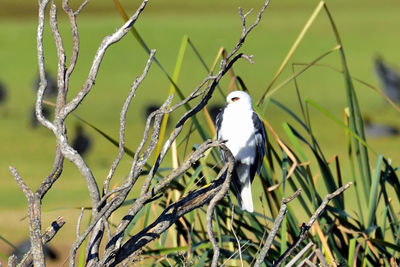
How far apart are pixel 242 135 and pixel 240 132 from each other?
2 centimetres

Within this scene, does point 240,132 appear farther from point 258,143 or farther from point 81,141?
point 81,141

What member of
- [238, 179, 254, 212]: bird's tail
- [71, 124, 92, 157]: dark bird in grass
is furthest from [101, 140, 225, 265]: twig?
[71, 124, 92, 157]: dark bird in grass

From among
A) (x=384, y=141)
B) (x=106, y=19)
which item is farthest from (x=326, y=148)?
(x=106, y=19)

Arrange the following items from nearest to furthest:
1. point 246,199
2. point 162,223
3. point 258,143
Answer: point 162,223 → point 246,199 → point 258,143

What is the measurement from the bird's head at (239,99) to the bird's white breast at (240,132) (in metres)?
0.04

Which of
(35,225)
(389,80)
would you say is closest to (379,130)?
(389,80)

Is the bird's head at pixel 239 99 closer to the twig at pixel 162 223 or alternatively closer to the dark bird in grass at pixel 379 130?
the twig at pixel 162 223

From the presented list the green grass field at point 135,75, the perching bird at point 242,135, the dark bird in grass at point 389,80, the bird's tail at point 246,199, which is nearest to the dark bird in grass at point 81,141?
the green grass field at point 135,75

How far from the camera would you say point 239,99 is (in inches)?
125

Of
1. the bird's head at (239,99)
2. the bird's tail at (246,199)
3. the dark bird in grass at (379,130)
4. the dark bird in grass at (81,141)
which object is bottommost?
the bird's tail at (246,199)

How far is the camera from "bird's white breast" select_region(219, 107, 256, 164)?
3223mm

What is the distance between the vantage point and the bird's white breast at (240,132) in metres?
3.22

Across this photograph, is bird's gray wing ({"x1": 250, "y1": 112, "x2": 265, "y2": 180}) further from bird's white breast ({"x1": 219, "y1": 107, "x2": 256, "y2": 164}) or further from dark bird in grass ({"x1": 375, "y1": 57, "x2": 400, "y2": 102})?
dark bird in grass ({"x1": 375, "y1": 57, "x2": 400, "y2": 102})

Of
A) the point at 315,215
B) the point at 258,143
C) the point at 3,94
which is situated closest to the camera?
the point at 315,215
